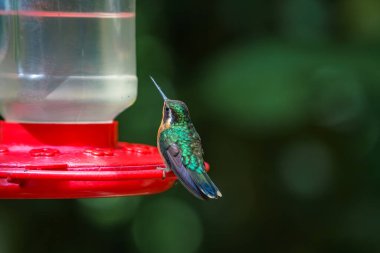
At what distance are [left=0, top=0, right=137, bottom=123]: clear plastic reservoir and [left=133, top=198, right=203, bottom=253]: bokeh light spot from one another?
1586mm

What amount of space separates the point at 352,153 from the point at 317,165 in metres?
0.22

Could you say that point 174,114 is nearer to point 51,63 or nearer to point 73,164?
point 51,63

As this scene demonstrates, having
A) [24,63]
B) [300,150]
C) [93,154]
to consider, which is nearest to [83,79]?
[24,63]

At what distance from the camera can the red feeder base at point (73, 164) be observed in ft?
8.87

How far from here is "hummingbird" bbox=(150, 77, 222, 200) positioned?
9.83 feet

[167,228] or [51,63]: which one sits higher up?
[51,63]

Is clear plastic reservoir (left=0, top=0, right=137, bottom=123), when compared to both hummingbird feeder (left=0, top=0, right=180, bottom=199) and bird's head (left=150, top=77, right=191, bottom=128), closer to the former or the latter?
hummingbird feeder (left=0, top=0, right=180, bottom=199)

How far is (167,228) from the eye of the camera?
5.19 m

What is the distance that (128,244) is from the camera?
5004 mm

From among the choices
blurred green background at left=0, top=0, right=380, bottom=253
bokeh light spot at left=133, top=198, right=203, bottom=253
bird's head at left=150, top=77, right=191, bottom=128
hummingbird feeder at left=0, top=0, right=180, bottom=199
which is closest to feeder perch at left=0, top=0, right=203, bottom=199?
hummingbird feeder at left=0, top=0, right=180, bottom=199

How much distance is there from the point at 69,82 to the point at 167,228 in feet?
6.43

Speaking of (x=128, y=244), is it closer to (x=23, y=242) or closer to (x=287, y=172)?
(x=23, y=242)

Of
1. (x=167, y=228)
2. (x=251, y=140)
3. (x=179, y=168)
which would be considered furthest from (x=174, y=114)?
(x=167, y=228)

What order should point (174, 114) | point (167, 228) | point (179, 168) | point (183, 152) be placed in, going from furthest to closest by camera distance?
point (167, 228) < point (174, 114) < point (183, 152) < point (179, 168)
